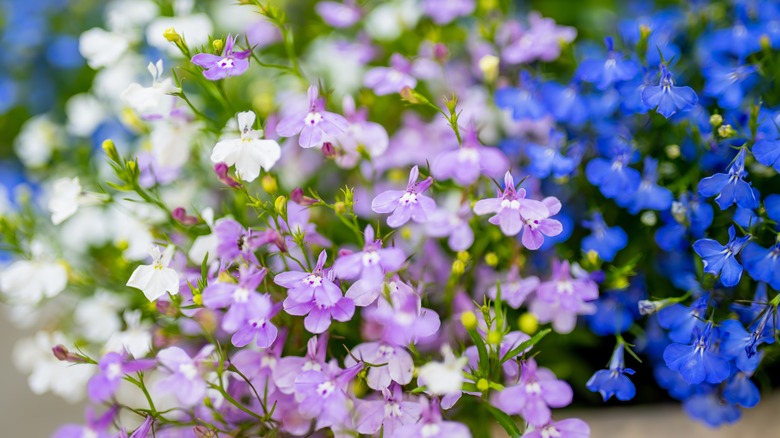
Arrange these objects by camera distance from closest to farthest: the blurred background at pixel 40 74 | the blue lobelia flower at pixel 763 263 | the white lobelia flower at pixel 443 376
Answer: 1. the white lobelia flower at pixel 443 376
2. the blue lobelia flower at pixel 763 263
3. the blurred background at pixel 40 74

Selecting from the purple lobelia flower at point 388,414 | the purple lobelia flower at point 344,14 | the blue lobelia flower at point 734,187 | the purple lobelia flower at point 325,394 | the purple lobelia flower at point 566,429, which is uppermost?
the blue lobelia flower at point 734,187

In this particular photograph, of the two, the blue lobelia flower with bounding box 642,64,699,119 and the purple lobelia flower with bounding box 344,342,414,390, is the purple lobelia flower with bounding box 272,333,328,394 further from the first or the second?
the blue lobelia flower with bounding box 642,64,699,119

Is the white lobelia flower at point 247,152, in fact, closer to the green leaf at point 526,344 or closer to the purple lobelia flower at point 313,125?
the purple lobelia flower at point 313,125

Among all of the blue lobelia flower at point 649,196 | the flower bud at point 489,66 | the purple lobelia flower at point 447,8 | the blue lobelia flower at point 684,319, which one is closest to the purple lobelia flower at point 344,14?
the purple lobelia flower at point 447,8

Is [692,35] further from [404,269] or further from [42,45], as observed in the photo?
[42,45]

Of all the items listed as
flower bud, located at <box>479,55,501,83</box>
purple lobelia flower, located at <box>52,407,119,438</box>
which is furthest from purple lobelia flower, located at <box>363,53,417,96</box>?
purple lobelia flower, located at <box>52,407,119,438</box>

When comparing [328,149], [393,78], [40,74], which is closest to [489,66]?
[393,78]

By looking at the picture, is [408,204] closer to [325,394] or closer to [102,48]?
[325,394]

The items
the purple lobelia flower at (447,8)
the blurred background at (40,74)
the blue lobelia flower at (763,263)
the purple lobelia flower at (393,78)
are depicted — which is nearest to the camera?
the blue lobelia flower at (763,263)
